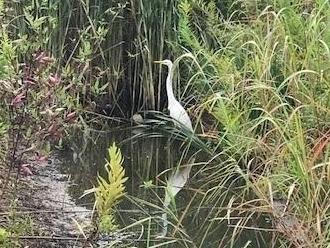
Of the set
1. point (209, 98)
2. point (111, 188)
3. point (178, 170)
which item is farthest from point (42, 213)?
point (111, 188)

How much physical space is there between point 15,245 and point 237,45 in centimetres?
194

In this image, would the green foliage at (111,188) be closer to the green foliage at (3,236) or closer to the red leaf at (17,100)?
the green foliage at (3,236)

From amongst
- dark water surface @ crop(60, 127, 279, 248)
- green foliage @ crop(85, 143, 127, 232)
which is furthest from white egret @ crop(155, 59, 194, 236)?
green foliage @ crop(85, 143, 127, 232)

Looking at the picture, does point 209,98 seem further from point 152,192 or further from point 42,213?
point 42,213

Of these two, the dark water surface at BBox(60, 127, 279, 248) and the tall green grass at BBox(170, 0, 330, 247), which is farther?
the dark water surface at BBox(60, 127, 279, 248)

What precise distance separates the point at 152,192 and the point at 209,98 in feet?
1.63

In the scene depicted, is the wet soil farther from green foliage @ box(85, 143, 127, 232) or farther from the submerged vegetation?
green foliage @ box(85, 143, 127, 232)

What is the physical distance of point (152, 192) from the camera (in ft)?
11.4

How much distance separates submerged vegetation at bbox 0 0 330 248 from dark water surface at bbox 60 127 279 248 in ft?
0.04

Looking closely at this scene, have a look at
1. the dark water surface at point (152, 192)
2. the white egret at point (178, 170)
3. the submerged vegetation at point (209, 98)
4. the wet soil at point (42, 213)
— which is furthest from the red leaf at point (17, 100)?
the white egret at point (178, 170)

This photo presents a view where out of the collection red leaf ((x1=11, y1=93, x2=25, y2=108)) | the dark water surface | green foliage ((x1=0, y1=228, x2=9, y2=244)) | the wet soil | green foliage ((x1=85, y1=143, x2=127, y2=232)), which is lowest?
the dark water surface

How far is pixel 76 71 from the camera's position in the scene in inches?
172

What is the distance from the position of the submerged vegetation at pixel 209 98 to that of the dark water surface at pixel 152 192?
11 millimetres

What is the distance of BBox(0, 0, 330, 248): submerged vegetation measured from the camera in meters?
2.66
